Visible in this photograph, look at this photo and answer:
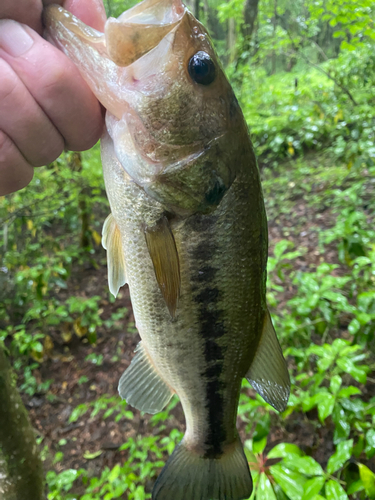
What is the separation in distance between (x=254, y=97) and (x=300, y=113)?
108cm

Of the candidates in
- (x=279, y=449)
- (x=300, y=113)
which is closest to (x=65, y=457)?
(x=279, y=449)

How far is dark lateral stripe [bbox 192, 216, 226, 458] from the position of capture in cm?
107

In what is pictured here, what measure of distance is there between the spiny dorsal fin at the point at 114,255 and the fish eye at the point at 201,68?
55 cm

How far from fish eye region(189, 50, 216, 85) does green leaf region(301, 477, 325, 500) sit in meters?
1.72

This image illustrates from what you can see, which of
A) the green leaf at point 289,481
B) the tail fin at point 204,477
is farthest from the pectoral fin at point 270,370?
the green leaf at point 289,481

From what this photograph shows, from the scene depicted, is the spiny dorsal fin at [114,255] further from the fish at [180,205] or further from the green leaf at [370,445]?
the green leaf at [370,445]

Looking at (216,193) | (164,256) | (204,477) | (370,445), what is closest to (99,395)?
(204,477)

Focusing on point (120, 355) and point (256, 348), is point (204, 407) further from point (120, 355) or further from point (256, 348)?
point (120, 355)

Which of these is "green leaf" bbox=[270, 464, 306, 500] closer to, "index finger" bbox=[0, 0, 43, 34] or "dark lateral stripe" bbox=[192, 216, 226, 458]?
"dark lateral stripe" bbox=[192, 216, 226, 458]

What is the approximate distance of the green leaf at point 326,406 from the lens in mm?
1724

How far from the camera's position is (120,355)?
147 inches

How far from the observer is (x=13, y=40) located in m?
0.81

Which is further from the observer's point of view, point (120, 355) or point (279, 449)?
point (120, 355)

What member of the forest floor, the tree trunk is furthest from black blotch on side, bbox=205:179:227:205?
the forest floor
